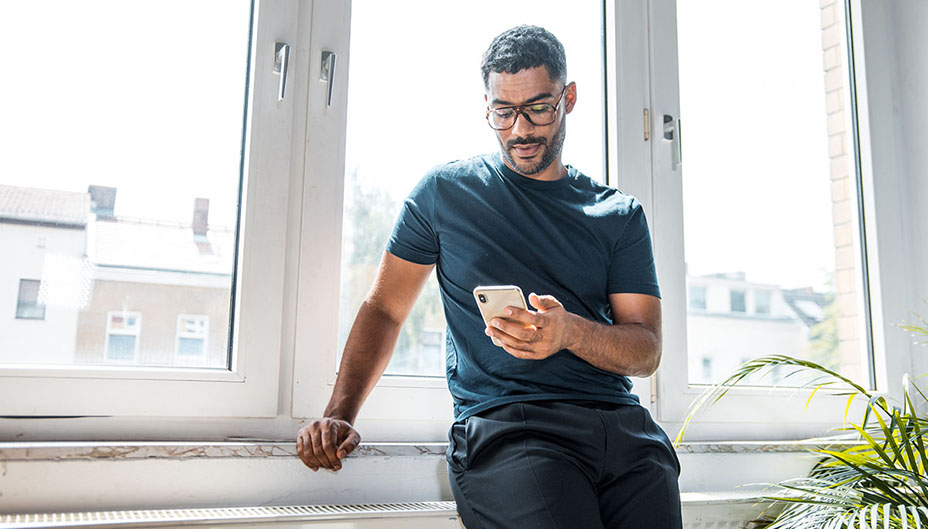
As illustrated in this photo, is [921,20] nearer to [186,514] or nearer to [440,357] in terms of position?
[440,357]

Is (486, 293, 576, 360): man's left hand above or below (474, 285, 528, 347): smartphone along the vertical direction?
below

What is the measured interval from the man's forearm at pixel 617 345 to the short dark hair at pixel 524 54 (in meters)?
0.51

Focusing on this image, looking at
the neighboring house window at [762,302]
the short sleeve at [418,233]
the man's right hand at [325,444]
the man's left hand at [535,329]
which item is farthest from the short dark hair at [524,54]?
the neighboring house window at [762,302]

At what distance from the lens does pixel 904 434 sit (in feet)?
5.12

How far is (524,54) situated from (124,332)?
3.09ft

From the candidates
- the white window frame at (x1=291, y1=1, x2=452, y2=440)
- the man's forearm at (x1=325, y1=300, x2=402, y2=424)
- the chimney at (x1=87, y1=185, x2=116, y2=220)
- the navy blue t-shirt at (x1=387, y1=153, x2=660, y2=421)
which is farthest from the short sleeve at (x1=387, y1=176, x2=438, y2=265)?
the chimney at (x1=87, y1=185, x2=116, y2=220)

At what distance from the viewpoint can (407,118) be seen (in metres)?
1.92

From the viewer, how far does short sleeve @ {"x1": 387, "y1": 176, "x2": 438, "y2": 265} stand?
1.58 metres

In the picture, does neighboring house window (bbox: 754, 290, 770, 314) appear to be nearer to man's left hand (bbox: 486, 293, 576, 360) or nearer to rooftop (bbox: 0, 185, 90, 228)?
man's left hand (bbox: 486, 293, 576, 360)

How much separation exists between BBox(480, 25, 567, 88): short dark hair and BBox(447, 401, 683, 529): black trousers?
0.65m

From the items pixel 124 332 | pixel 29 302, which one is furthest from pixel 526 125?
pixel 29 302

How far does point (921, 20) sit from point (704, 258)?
1.08m

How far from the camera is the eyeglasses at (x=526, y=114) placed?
1.58 metres

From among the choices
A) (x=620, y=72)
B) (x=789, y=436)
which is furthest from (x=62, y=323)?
(x=789, y=436)
